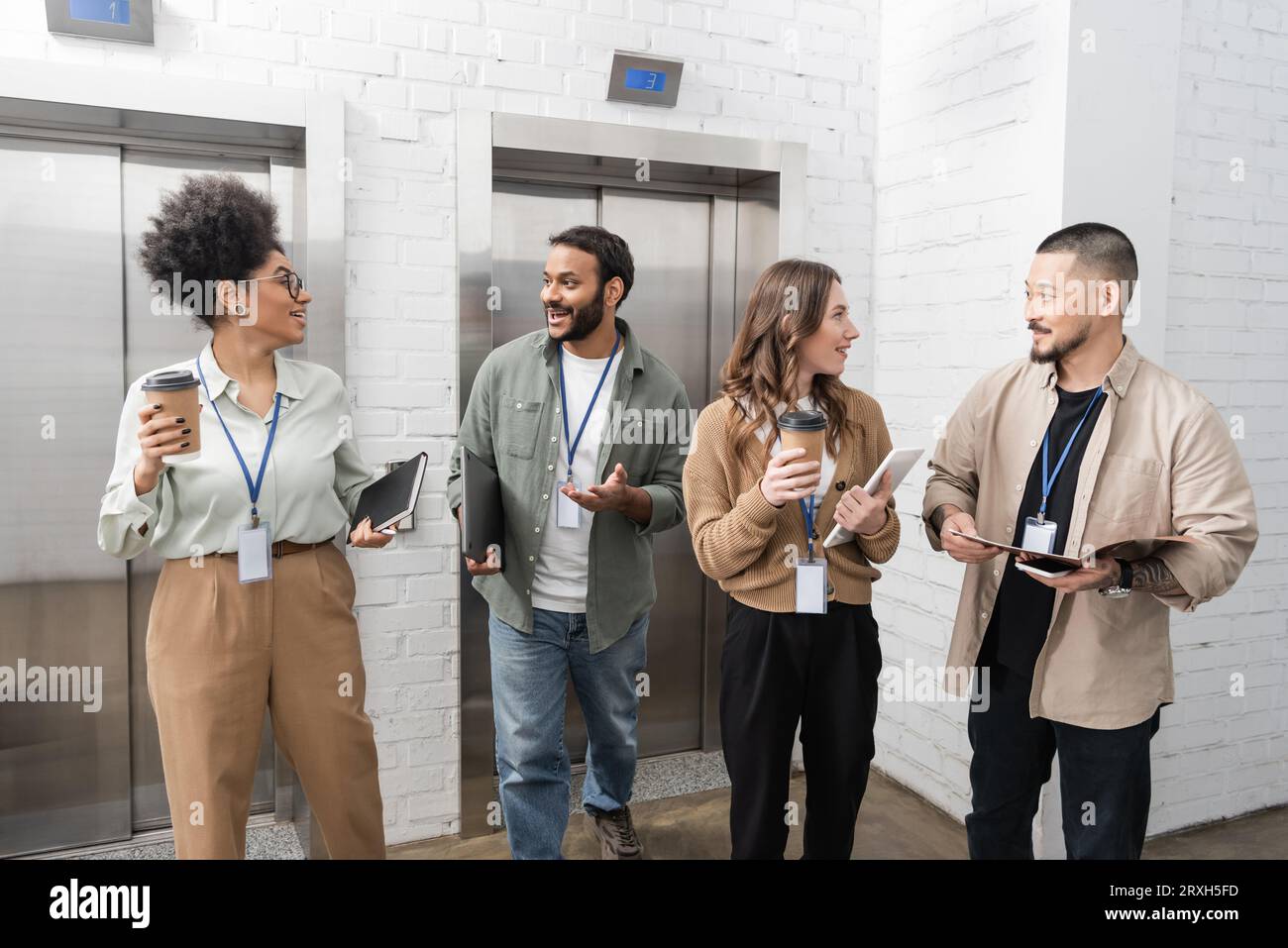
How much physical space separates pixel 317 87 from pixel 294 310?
0.98 m

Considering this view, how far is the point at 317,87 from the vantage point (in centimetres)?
272

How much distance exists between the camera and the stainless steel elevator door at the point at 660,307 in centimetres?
322

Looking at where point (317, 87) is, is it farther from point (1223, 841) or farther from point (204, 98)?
point (1223, 841)

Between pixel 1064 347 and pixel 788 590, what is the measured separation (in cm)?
81

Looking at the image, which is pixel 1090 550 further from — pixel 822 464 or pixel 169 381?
pixel 169 381

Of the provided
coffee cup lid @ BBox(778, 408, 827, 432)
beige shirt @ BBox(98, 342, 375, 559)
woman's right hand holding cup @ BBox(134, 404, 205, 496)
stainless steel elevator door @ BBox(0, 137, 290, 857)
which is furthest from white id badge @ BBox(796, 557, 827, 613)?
stainless steel elevator door @ BBox(0, 137, 290, 857)

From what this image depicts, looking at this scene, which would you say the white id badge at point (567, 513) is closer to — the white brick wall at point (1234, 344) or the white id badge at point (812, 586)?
the white id badge at point (812, 586)

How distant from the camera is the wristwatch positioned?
6.25 ft

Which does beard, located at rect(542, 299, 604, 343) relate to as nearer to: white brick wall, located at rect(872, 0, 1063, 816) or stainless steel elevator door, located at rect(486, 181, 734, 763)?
stainless steel elevator door, located at rect(486, 181, 734, 763)

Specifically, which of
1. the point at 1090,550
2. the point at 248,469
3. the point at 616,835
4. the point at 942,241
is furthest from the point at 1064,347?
the point at 616,835

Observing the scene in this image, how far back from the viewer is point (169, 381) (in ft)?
5.93

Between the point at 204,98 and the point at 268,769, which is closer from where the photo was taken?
the point at 204,98

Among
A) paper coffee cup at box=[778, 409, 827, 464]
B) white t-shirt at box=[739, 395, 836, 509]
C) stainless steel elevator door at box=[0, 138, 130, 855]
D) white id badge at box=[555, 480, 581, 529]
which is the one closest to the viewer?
paper coffee cup at box=[778, 409, 827, 464]
